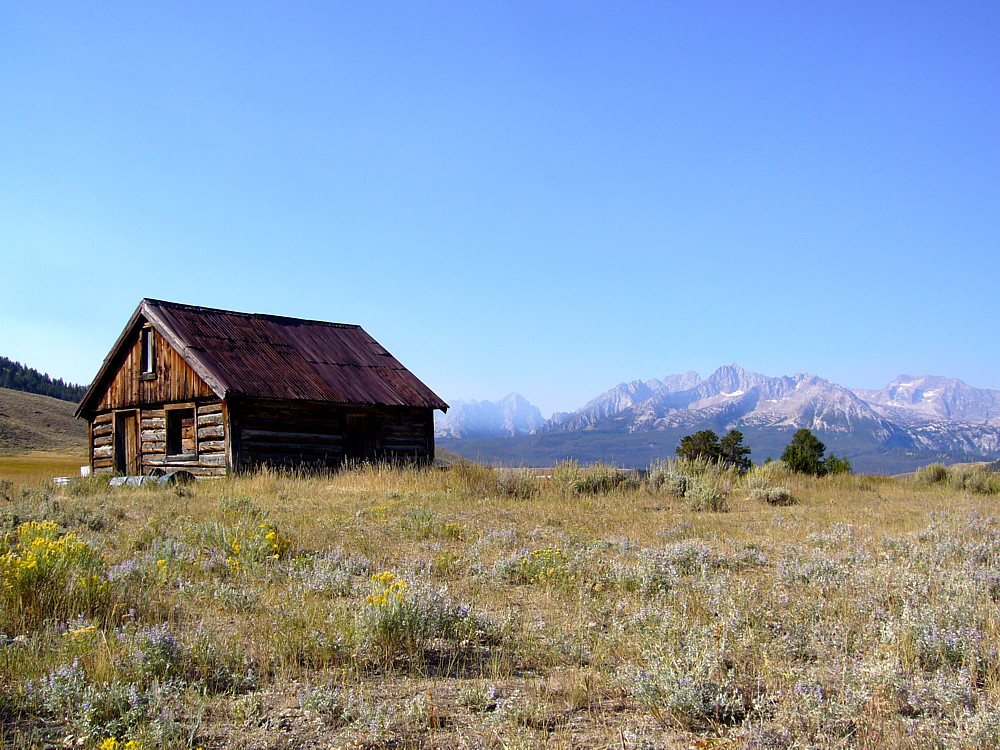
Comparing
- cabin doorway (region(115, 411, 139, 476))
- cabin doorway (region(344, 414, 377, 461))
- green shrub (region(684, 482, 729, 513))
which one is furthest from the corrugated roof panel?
green shrub (region(684, 482, 729, 513))

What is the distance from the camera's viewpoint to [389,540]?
29.0 ft

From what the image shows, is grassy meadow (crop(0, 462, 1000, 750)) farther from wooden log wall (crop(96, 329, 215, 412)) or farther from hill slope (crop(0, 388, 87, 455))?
hill slope (crop(0, 388, 87, 455))

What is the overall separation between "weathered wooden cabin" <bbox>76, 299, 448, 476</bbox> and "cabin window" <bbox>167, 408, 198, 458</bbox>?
33 millimetres

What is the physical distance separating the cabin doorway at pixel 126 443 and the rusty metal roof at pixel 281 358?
5.57 ft

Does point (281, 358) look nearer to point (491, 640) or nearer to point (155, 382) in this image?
point (155, 382)

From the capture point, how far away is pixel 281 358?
71.7 ft

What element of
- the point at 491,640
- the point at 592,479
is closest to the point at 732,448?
the point at 592,479

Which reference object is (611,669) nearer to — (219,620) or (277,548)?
(219,620)

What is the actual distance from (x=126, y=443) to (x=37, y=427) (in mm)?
70148

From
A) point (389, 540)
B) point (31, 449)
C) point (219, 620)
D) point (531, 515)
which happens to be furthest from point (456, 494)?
point (31, 449)

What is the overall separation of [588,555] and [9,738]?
5.24 meters

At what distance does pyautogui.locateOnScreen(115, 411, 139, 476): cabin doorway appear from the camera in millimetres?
22953

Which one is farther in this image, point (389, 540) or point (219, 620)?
point (389, 540)

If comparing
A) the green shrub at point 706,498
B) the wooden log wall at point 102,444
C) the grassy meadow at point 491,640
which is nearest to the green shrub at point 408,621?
the grassy meadow at point 491,640
